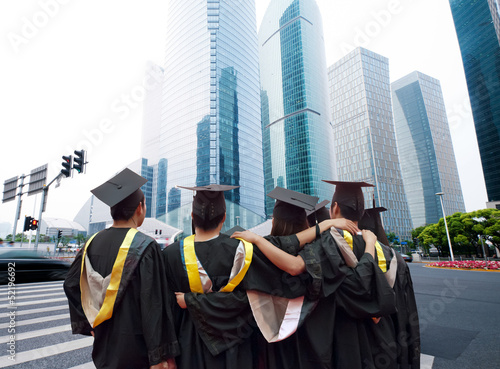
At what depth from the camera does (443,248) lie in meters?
37.3

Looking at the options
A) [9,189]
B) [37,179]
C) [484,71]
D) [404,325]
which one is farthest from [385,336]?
[484,71]

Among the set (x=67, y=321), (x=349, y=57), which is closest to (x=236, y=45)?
(x=349, y=57)

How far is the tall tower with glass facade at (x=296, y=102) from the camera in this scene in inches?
3209

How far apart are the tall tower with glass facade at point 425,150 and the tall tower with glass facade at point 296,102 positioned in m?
32.8

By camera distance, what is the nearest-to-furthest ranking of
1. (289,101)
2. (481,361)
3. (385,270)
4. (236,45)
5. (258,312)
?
1. (258,312)
2. (385,270)
3. (481,361)
4. (236,45)
5. (289,101)

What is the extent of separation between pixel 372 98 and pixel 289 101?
3137 cm

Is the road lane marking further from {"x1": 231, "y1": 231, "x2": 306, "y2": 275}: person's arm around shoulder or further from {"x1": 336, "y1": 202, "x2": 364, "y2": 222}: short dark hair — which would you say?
{"x1": 336, "y1": 202, "x2": 364, "y2": 222}: short dark hair

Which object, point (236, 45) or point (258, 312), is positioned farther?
point (236, 45)

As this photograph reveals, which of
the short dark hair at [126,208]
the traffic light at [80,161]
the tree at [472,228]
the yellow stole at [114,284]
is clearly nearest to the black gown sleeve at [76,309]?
the yellow stole at [114,284]

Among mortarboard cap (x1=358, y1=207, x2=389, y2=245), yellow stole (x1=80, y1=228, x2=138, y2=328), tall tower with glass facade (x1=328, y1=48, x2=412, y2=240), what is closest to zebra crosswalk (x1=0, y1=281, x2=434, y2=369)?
mortarboard cap (x1=358, y1=207, x2=389, y2=245)

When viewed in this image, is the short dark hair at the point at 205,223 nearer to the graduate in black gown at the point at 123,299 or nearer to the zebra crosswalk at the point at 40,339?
the graduate in black gown at the point at 123,299

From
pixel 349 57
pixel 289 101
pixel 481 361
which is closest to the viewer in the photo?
pixel 481 361

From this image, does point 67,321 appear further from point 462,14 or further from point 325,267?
point 462,14

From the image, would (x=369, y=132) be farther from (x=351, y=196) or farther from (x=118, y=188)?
(x=118, y=188)
